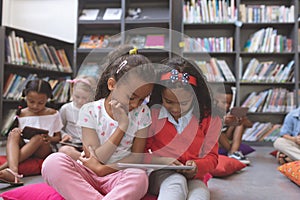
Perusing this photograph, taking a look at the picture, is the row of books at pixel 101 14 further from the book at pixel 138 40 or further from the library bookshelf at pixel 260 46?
the library bookshelf at pixel 260 46

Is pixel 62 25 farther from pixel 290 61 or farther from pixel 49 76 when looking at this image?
pixel 290 61

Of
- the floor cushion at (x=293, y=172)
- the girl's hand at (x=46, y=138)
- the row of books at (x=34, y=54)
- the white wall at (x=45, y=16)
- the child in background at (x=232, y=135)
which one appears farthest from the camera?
the white wall at (x=45, y=16)

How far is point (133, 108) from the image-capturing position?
1.16 metres

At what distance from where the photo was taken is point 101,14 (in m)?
3.71

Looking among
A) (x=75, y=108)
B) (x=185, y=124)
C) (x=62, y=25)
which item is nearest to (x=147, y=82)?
(x=185, y=124)

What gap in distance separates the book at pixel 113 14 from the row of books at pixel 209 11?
71cm

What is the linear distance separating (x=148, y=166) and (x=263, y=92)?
2.66 meters

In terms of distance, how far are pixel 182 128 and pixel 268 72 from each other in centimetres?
245

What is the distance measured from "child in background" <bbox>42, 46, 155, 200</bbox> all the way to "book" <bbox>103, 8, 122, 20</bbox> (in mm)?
2459

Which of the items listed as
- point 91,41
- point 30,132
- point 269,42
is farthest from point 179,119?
point 91,41

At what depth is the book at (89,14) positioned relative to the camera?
11.9 feet

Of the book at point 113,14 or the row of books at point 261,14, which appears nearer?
the row of books at point 261,14

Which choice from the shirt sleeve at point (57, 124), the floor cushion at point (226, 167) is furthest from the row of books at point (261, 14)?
the shirt sleeve at point (57, 124)

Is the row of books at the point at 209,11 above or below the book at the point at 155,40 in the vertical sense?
above
